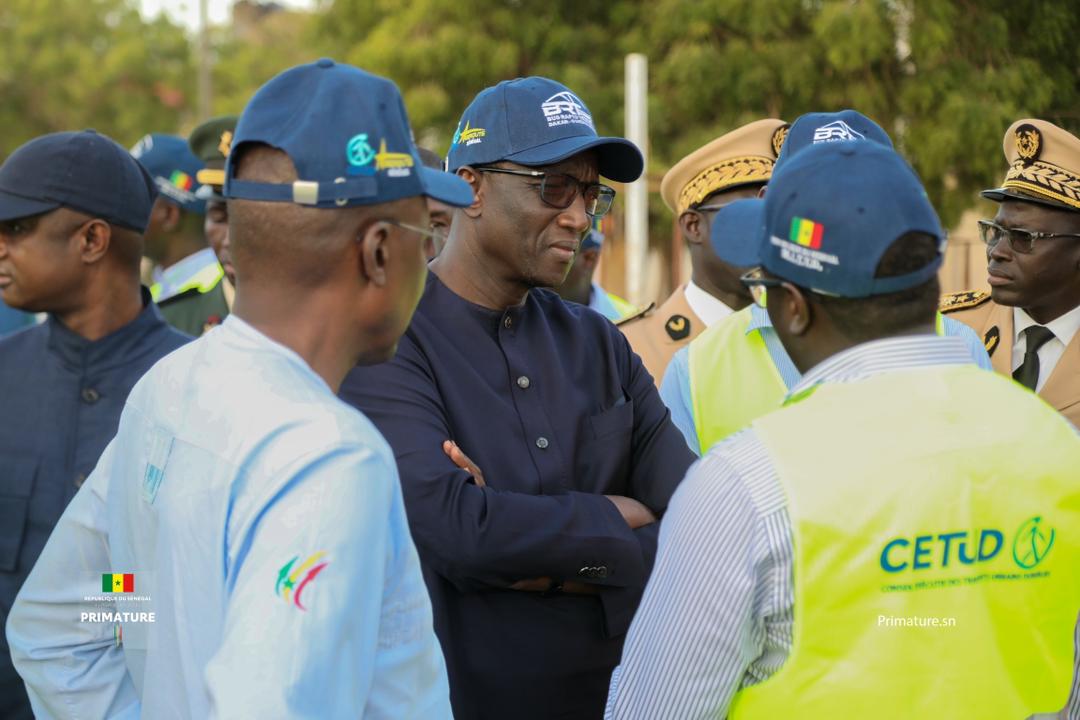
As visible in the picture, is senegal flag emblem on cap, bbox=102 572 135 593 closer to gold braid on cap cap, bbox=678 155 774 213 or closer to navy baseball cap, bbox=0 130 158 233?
navy baseball cap, bbox=0 130 158 233

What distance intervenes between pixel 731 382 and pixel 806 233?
5.19 ft

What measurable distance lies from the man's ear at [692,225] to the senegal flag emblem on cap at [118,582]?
10.4ft

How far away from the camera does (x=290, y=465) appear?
5.79ft

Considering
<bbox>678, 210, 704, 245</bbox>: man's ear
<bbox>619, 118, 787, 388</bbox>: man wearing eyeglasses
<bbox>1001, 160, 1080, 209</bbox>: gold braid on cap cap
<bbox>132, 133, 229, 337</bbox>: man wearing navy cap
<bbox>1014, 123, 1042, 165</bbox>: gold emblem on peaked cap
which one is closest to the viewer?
<bbox>1001, 160, 1080, 209</bbox>: gold braid on cap cap

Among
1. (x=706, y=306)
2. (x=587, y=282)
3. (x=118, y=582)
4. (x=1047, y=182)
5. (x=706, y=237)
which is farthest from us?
(x=587, y=282)

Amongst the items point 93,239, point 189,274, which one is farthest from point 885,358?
point 189,274

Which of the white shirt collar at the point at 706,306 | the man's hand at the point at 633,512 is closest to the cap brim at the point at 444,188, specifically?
the man's hand at the point at 633,512

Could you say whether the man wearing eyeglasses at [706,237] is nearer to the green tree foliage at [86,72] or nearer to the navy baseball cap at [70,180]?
the navy baseball cap at [70,180]

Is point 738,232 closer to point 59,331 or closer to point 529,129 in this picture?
point 529,129

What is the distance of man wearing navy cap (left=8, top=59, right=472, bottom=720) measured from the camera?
1.70 m

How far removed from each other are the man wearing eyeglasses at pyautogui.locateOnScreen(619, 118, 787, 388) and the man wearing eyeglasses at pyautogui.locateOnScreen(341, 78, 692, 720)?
131cm

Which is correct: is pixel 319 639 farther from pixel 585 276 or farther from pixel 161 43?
pixel 161 43

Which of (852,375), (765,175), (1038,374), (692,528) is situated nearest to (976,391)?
(852,375)
